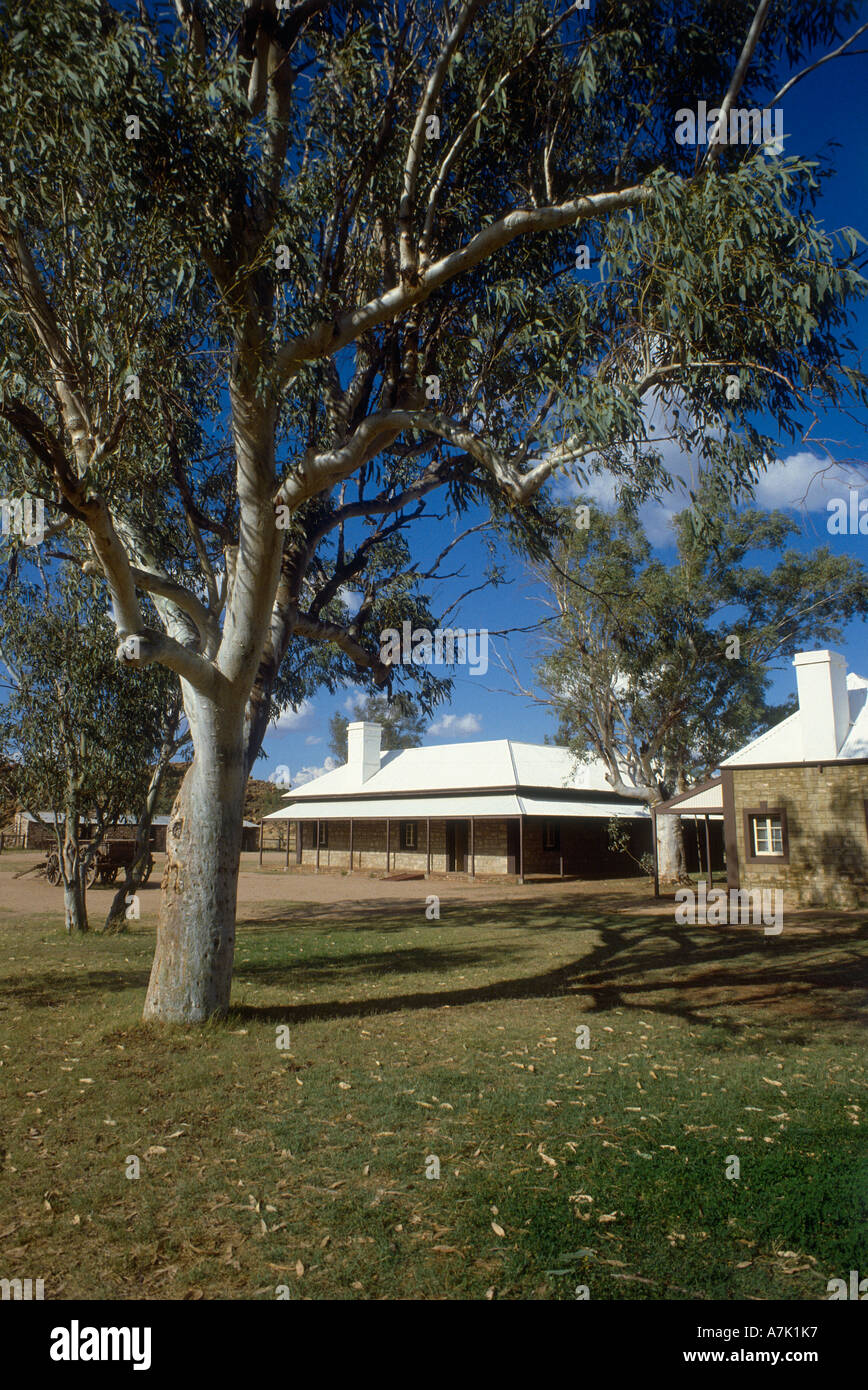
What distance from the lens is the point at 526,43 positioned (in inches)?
299

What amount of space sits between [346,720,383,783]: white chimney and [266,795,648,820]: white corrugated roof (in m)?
2.11

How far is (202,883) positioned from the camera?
7.36 meters

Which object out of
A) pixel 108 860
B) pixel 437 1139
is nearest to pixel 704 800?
pixel 108 860

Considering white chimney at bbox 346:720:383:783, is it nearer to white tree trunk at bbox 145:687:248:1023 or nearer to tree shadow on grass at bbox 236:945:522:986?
tree shadow on grass at bbox 236:945:522:986

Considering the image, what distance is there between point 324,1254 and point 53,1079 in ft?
10.9

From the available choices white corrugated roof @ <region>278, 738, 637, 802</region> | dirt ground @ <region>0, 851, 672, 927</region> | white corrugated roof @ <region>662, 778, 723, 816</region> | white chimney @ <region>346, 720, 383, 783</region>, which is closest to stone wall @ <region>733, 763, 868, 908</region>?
white corrugated roof @ <region>662, 778, 723, 816</region>

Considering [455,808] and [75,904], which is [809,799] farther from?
[75,904]

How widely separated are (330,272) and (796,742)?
51.4 feet

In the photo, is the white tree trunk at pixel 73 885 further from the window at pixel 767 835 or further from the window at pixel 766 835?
the window at pixel 767 835

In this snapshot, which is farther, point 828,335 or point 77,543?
point 77,543

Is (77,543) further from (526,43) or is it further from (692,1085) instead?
(692,1085)

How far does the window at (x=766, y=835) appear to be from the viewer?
757 inches

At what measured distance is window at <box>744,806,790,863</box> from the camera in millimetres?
19219
